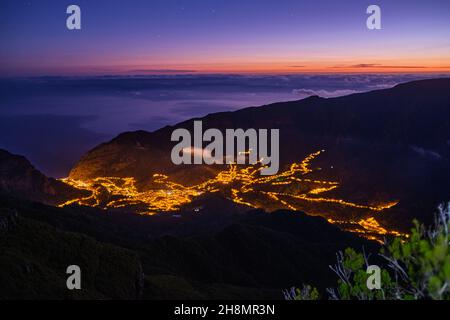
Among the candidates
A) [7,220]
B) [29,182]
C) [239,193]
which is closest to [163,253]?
[7,220]

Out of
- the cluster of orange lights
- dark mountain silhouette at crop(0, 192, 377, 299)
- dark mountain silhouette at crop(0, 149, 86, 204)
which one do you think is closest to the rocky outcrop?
dark mountain silhouette at crop(0, 192, 377, 299)

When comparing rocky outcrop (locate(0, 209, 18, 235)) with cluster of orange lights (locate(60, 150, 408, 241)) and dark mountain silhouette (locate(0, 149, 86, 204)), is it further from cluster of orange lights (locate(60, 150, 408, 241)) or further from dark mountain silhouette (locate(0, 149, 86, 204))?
dark mountain silhouette (locate(0, 149, 86, 204))

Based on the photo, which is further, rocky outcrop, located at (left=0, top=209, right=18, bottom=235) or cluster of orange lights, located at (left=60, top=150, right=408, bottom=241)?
cluster of orange lights, located at (left=60, top=150, right=408, bottom=241)

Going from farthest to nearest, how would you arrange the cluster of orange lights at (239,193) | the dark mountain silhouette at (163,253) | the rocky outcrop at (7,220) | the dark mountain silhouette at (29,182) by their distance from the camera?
the dark mountain silhouette at (29,182)
the cluster of orange lights at (239,193)
the rocky outcrop at (7,220)
the dark mountain silhouette at (163,253)

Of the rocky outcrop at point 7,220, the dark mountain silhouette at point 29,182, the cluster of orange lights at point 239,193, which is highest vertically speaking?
the rocky outcrop at point 7,220

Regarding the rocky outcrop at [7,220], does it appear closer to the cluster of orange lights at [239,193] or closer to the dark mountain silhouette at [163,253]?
the dark mountain silhouette at [163,253]

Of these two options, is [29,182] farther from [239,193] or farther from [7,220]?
[7,220]

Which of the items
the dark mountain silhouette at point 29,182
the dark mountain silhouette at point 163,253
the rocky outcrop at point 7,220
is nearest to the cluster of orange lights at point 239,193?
the dark mountain silhouette at point 29,182

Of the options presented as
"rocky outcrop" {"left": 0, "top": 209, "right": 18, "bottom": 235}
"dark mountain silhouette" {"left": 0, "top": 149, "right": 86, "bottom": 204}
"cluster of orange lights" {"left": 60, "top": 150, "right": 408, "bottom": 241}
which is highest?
"rocky outcrop" {"left": 0, "top": 209, "right": 18, "bottom": 235}

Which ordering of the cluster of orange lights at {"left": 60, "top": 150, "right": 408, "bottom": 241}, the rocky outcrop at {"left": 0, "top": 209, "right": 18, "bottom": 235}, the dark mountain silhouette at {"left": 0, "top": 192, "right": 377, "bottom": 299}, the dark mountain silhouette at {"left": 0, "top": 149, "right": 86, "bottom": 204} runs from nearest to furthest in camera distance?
the dark mountain silhouette at {"left": 0, "top": 192, "right": 377, "bottom": 299} < the rocky outcrop at {"left": 0, "top": 209, "right": 18, "bottom": 235} < the cluster of orange lights at {"left": 60, "top": 150, "right": 408, "bottom": 241} < the dark mountain silhouette at {"left": 0, "top": 149, "right": 86, "bottom": 204}

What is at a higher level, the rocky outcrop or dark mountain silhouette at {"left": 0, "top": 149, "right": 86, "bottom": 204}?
the rocky outcrop
